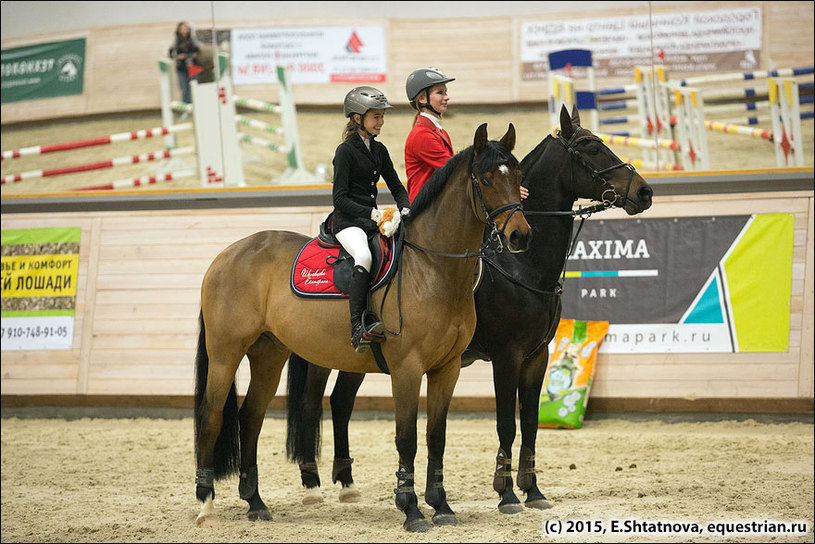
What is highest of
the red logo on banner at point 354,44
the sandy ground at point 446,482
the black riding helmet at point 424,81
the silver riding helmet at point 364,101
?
the red logo on banner at point 354,44

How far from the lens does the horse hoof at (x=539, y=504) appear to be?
4758 millimetres

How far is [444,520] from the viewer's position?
438 centimetres

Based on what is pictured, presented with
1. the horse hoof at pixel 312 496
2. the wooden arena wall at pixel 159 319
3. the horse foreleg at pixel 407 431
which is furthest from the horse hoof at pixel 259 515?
the wooden arena wall at pixel 159 319

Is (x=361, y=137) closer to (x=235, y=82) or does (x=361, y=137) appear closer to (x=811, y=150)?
(x=811, y=150)

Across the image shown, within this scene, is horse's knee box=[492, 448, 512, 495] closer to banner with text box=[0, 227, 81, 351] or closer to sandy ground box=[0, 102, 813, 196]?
banner with text box=[0, 227, 81, 351]

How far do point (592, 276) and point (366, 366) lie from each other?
11.5ft

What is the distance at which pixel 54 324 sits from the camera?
8.41 meters

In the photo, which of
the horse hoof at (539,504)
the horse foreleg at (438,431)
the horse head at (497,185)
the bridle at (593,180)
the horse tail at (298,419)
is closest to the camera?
the horse head at (497,185)

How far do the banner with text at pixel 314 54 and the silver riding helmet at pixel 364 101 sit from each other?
9.93 m


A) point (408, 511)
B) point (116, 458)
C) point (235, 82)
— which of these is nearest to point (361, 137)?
point (408, 511)

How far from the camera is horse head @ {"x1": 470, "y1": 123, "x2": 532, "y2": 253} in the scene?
399cm

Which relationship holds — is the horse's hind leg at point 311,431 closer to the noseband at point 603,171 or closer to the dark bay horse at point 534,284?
the dark bay horse at point 534,284

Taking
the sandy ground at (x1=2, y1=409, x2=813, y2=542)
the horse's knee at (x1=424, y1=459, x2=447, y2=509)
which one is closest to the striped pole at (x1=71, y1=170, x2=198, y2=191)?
the sandy ground at (x1=2, y1=409, x2=813, y2=542)

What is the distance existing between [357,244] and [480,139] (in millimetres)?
834
